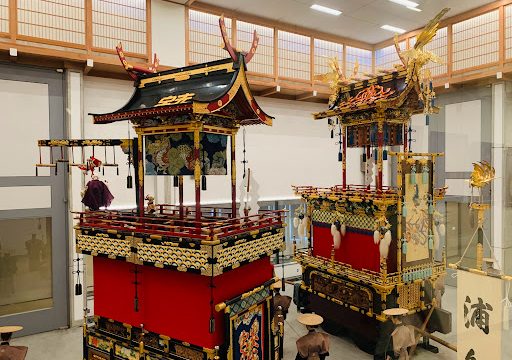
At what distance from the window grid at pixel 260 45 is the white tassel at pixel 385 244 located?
17.2ft

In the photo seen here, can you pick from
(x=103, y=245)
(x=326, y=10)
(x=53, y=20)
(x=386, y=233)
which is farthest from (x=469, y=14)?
(x=103, y=245)

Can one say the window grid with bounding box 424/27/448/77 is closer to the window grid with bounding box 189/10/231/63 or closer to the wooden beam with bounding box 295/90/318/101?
the wooden beam with bounding box 295/90/318/101

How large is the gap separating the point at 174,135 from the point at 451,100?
5472mm

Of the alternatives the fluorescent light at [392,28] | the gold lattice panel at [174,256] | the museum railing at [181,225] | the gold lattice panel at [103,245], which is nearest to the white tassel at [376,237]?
the museum railing at [181,225]

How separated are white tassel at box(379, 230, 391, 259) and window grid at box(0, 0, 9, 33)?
7447 mm

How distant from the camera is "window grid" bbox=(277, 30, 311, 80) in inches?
398

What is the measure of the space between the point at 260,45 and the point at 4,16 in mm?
5409

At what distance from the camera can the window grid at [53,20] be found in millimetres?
7141

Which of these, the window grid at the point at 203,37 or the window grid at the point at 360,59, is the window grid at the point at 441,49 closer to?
the window grid at the point at 360,59

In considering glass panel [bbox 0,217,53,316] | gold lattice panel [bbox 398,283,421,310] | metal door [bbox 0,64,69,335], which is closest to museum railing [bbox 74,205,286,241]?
metal door [bbox 0,64,69,335]

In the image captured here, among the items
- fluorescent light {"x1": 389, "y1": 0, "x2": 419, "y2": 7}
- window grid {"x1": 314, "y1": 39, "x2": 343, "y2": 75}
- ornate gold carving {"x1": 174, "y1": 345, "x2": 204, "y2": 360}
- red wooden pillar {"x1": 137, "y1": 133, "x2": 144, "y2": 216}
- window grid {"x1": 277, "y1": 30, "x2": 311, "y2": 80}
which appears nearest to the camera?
ornate gold carving {"x1": 174, "y1": 345, "x2": 204, "y2": 360}

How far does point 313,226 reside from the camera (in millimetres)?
8188

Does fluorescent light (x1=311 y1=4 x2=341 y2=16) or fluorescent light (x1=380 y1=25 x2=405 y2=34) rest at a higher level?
fluorescent light (x1=311 y1=4 x2=341 y2=16)

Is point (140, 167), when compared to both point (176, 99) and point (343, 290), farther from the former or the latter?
point (343, 290)
